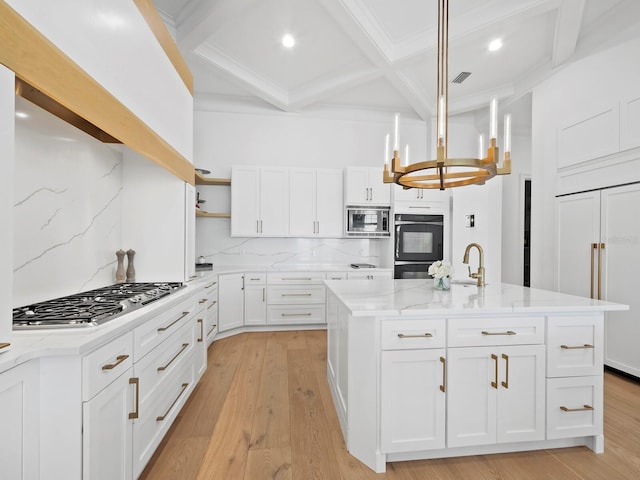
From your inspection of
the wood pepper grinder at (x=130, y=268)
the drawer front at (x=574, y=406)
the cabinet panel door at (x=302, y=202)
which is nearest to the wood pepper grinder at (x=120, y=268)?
the wood pepper grinder at (x=130, y=268)

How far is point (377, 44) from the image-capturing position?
304 cm

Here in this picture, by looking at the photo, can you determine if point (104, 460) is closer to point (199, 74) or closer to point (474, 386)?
point (474, 386)

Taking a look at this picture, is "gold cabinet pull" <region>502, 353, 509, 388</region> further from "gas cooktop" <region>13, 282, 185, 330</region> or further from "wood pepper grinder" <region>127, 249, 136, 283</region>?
"wood pepper grinder" <region>127, 249, 136, 283</region>

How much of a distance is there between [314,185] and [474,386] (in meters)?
3.19

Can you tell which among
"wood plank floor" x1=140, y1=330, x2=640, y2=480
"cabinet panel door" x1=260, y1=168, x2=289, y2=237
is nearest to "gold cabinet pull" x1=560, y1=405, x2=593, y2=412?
"wood plank floor" x1=140, y1=330, x2=640, y2=480

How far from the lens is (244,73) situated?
374cm

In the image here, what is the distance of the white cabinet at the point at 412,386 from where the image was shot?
1.58 m

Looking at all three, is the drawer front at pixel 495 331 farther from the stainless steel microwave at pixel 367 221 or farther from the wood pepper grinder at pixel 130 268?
the stainless steel microwave at pixel 367 221

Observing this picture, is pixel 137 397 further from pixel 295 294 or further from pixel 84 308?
pixel 295 294

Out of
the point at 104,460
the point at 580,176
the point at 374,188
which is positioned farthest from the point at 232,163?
the point at 580,176

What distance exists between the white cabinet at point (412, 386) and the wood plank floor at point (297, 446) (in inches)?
6.8

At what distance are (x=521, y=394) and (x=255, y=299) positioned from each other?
298 centimetres

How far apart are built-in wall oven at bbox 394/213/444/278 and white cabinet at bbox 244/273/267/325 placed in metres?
1.81

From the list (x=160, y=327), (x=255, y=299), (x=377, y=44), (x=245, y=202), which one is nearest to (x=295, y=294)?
(x=255, y=299)
